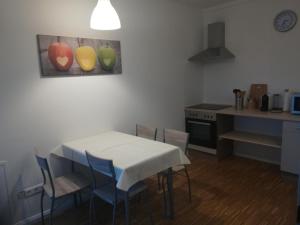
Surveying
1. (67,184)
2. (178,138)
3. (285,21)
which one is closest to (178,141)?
(178,138)

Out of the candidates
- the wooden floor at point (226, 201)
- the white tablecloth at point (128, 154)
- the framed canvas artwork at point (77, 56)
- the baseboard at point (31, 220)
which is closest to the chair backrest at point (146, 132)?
the white tablecloth at point (128, 154)

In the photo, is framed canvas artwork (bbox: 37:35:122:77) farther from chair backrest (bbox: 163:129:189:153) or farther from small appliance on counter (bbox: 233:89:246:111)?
small appliance on counter (bbox: 233:89:246:111)

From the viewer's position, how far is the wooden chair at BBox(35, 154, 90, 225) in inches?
80.8

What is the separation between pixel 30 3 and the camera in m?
2.22

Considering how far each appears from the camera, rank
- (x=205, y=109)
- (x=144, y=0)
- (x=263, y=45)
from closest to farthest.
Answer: (x=144, y=0) → (x=263, y=45) → (x=205, y=109)

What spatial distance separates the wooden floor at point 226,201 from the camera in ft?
7.61

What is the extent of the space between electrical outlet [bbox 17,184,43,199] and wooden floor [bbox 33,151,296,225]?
1.21 feet

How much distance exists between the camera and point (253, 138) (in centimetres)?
348

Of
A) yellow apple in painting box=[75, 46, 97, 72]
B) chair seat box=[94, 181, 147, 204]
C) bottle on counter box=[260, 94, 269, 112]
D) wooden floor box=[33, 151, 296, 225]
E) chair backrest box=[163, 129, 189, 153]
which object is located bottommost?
wooden floor box=[33, 151, 296, 225]

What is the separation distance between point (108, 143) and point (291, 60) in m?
2.84

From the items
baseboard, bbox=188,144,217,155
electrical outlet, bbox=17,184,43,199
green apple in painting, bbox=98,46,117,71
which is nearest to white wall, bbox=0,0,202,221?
electrical outlet, bbox=17,184,43,199

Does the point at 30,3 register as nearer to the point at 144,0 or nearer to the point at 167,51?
the point at 144,0

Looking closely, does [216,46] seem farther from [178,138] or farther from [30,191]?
[30,191]

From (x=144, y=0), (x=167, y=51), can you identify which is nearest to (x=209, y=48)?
(x=167, y=51)
